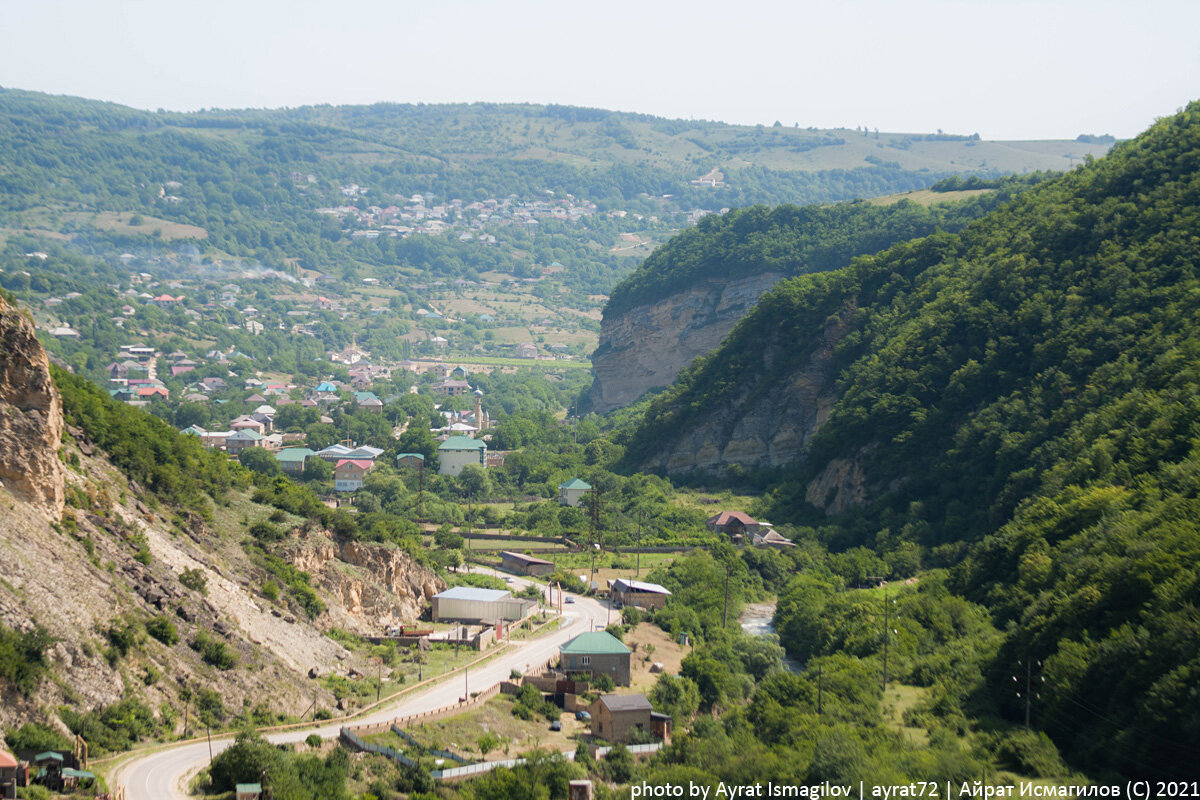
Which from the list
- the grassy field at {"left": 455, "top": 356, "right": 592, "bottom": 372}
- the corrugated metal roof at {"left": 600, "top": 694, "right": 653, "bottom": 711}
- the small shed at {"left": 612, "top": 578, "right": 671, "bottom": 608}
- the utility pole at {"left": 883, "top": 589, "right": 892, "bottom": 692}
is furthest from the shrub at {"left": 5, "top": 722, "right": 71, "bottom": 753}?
the grassy field at {"left": 455, "top": 356, "right": 592, "bottom": 372}

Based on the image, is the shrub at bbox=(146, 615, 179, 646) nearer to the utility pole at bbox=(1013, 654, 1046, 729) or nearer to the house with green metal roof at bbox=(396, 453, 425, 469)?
the utility pole at bbox=(1013, 654, 1046, 729)

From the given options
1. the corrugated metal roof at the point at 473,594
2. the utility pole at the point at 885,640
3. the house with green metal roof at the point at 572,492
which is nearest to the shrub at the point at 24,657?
the corrugated metal roof at the point at 473,594

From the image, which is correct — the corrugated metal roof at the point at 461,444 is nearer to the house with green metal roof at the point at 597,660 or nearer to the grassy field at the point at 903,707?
the house with green metal roof at the point at 597,660

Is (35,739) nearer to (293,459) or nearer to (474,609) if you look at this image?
(474,609)

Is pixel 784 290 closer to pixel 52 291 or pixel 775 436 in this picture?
pixel 775 436

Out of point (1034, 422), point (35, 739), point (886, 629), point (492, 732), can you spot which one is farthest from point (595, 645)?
point (1034, 422)
